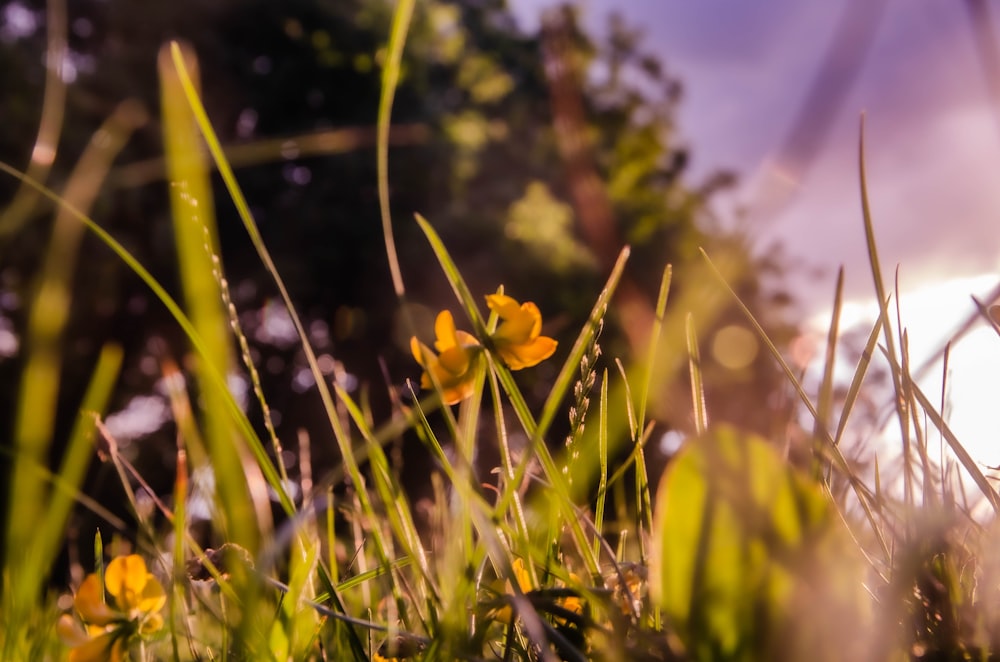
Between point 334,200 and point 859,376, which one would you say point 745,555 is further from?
point 334,200

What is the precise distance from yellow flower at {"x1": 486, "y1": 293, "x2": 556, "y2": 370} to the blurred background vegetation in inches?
303

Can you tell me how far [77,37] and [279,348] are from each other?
4.88 metres

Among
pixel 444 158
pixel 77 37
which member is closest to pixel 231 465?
pixel 444 158

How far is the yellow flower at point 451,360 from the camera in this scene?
561 mm

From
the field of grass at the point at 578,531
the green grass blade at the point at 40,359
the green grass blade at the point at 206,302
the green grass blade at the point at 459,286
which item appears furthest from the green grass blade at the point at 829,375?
the green grass blade at the point at 40,359

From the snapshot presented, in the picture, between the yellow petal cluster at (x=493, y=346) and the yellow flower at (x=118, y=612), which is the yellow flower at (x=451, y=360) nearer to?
the yellow petal cluster at (x=493, y=346)

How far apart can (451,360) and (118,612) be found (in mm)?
359

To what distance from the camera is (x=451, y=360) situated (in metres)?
0.57

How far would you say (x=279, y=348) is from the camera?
1071cm

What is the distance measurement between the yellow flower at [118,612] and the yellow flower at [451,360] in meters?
0.29

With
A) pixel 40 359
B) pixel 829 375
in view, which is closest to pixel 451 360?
pixel 829 375

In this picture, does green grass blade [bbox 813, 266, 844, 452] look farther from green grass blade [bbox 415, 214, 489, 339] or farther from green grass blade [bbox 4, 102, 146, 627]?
green grass blade [bbox 4, 102, 146, 627]

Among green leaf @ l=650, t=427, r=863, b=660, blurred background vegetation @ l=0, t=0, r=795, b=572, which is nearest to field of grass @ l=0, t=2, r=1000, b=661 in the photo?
green leaf @ l=650, t=427, r=863, b=660

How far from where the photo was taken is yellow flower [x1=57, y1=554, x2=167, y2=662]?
0.59m
